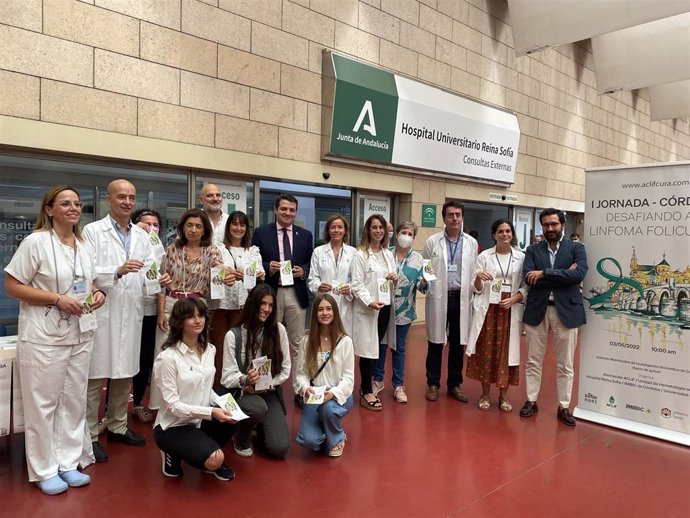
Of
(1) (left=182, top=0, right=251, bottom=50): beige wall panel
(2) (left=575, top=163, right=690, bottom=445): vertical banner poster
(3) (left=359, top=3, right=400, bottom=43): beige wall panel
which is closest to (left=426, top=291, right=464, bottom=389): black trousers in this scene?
(2) (left=575, top=163, right=690, bottom=445): vertical banner poster

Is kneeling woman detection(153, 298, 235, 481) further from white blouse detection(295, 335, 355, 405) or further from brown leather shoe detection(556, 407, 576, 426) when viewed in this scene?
brown leather shoe detection(556, 407, 576, 426)

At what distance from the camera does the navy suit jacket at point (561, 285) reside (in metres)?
4.04

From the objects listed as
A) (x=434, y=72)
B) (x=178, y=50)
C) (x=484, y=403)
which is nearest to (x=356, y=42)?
(x=434, y=72)

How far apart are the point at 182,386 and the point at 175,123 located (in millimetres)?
3482

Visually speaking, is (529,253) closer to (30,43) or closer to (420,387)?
(420,387)

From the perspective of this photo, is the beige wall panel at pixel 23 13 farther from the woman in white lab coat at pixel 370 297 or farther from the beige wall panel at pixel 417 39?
the beige wall panel at pixel 417 39

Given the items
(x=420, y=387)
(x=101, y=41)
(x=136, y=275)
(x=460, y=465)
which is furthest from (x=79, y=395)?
(x=101, y=41)

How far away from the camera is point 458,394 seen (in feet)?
15.5

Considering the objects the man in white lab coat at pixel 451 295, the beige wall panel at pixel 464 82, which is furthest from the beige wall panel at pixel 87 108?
the beige wall panel at pixel 464 82

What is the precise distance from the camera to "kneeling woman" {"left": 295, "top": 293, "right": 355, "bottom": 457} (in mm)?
3355

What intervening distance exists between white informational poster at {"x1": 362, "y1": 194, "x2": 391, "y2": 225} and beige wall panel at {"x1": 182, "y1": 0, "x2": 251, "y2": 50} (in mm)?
3011

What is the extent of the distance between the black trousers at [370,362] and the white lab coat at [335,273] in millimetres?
299

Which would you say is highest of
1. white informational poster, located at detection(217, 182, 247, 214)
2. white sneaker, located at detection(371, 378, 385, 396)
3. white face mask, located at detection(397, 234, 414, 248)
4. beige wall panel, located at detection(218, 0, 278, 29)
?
beige wall panel, located at detection(218, 0, 278, 29)

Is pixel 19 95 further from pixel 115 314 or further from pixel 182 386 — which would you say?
pixel 182 386
